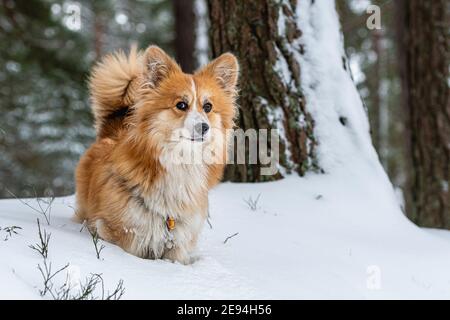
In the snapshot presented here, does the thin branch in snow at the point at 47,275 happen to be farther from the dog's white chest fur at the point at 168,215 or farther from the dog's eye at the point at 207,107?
the dog's eye at the point at 207,107

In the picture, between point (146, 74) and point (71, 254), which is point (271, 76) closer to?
point (146, 74)

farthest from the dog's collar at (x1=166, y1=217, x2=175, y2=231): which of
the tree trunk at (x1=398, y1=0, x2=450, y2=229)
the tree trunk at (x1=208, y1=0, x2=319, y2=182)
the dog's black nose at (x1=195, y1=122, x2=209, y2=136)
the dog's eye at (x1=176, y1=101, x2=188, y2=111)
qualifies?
the tree trunk at (x1=398, y1=0, x2=450, y2=229)

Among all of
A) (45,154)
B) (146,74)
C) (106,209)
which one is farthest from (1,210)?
(45,154)

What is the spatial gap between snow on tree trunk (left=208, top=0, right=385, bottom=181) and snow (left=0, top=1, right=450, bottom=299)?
2 cm

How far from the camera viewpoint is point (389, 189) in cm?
499

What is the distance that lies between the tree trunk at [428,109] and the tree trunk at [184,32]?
225 inches

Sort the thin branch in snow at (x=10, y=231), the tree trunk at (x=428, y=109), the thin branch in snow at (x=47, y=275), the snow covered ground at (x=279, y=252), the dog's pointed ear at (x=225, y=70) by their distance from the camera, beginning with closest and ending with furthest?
the thin branch in snow at (x=47, y=275) < the snow covered ground at (x=279, y=252) < the thin branch in snow at (x=10, y=231) < the dog's pointed ear at (x=225, y=70) < the tree trunk at (x=428, y=109)

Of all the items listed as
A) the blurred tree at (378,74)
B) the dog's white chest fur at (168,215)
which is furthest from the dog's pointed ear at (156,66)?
the blurred tree at (378,74)

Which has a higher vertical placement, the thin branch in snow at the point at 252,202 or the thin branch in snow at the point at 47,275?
the thin branch in snow at the point at 252,202

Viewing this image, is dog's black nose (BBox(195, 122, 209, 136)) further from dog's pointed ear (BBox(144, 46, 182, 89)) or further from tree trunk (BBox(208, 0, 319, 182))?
tree trunk (BBox(208, 0, 319, 182))

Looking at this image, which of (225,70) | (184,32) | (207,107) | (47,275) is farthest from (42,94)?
(47,275)

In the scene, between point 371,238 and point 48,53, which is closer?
point 371,238

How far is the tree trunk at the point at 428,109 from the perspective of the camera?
6184 millimetres

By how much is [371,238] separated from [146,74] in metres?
2.22
